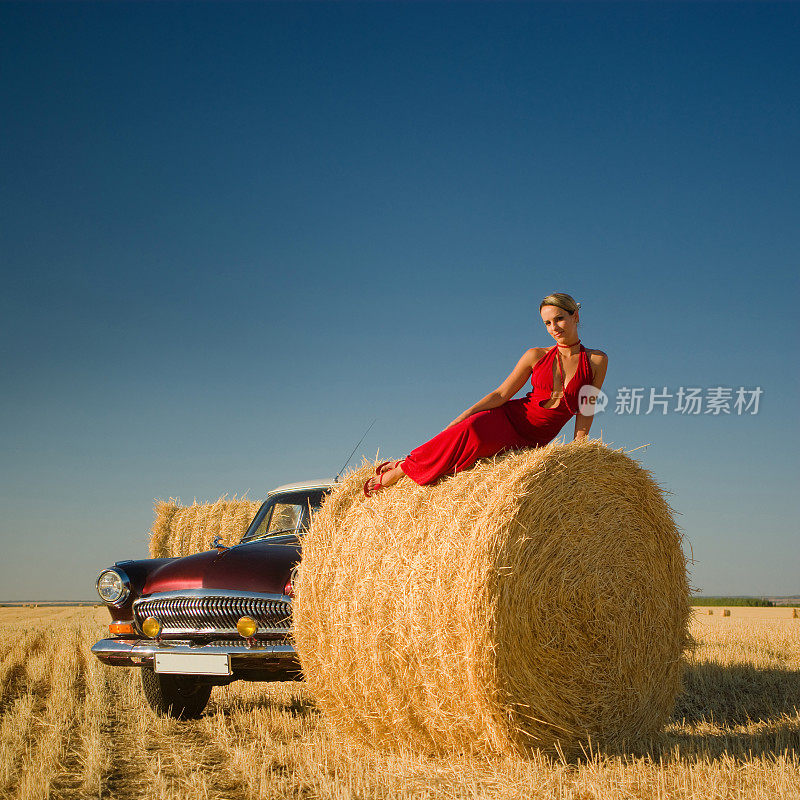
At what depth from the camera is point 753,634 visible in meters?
10.9

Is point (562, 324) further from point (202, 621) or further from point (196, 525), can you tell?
point (196, 525)

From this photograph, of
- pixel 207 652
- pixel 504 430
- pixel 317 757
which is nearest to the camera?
pixel 317 757

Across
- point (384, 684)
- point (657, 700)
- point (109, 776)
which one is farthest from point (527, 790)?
point (109, 776)

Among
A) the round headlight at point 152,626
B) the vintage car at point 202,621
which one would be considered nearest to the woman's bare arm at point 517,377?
the vintage car at point 202,621

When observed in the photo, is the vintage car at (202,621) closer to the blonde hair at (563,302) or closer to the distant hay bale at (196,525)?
the blonde hair at (563,302)

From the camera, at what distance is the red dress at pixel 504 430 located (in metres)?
4.76

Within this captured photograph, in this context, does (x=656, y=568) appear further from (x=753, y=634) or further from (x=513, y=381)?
(x=753, y=634)

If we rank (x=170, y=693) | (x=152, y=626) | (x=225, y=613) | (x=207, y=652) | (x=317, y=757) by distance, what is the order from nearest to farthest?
(x=317, y=757), (x=207, y=652), (x=225, y=613), (x=152, y=626), (x=170, y=693)

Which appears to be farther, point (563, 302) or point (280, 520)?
point (280, 520)

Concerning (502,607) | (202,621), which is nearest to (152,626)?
(202,621)

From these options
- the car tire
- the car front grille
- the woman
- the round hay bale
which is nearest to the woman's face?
the woman

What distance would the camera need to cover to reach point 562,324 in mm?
4934

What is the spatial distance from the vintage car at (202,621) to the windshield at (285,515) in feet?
2.36

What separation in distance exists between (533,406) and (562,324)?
1.86 ft
